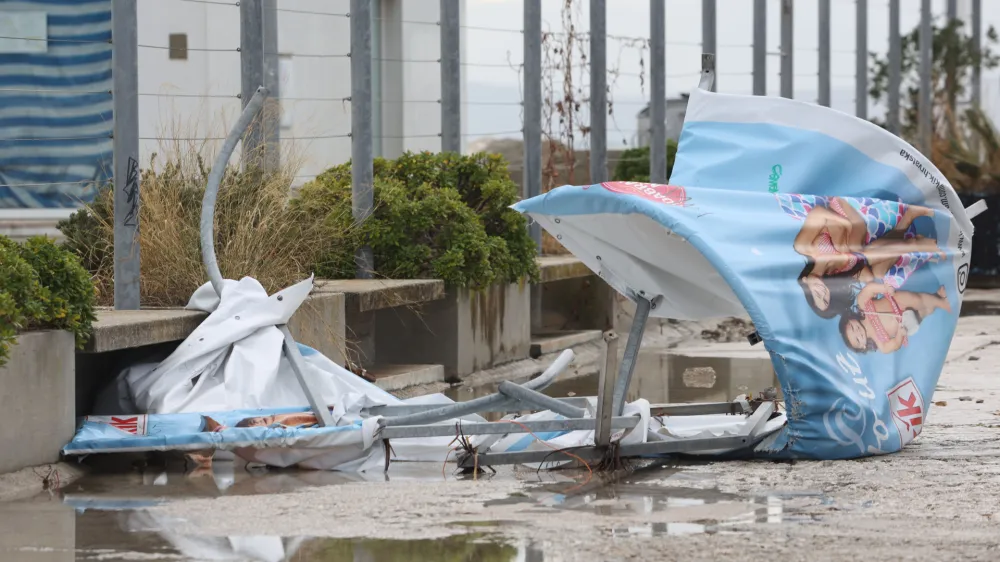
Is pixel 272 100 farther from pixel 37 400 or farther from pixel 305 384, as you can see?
pixel 37 400

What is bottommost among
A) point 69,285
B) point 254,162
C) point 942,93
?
point 69,285

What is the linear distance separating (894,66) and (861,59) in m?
0.82

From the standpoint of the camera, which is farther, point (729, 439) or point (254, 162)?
point (254, 162)

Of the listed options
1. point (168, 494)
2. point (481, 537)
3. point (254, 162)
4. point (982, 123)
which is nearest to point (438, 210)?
point (254, 162)

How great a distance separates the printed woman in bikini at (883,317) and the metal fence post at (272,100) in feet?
10.1

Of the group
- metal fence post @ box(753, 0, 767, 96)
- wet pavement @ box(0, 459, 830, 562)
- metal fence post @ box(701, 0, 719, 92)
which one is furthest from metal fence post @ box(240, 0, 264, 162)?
metal fence post @ box(753, 0, 767, 96)

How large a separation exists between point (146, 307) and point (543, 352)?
14.6 ft

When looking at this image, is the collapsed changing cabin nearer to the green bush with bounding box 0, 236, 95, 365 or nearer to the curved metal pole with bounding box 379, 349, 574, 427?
the curved metal pole with bounding box 379, 349, 574, 427

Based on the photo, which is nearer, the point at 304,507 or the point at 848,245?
the point at 304,507

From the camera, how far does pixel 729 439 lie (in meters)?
6.20

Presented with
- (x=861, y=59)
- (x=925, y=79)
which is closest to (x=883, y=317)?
(x=861, y=59)

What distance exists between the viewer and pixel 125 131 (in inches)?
293

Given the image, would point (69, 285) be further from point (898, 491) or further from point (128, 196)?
point (898, 491)

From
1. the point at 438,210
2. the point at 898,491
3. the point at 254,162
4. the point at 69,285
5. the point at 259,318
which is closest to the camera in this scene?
the point at 898,491
